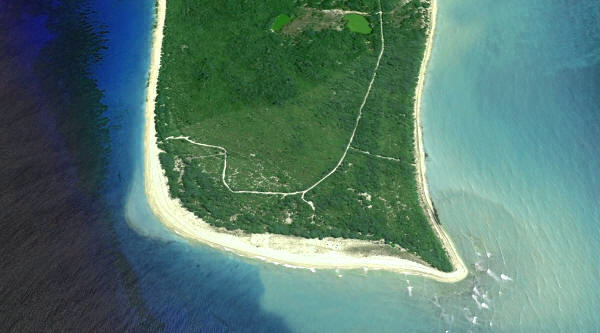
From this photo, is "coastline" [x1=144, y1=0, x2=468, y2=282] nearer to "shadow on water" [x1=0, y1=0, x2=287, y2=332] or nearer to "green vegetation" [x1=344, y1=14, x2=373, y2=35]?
"shadow on water" [x1=0, y1=0, x2=287, y2=332]

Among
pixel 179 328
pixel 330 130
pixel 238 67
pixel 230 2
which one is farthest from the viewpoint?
pixel 230 2

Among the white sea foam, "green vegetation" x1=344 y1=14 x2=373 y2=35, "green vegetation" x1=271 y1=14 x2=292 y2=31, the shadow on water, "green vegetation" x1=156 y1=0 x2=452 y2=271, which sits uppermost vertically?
"green vegetation" x1=344 y1=14 x2=373 y2=35

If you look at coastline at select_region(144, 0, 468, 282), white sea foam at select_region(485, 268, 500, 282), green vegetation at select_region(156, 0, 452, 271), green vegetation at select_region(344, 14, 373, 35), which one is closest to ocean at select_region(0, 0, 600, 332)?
white sea foam at select_region(485, 268, 500, 282)

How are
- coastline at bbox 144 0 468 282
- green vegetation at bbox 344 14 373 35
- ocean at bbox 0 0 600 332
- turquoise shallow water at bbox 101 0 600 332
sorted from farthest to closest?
green vegetation at bbox 344 14 373 35, coastline at bbox 144 0 468 282, turquoise shallow water at bbox 101 0 600 332, ocean at bbox 0 0 600 332

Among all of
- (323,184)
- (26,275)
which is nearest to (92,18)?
Answer: (26,275)

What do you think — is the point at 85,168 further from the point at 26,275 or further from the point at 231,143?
the point at 231,143

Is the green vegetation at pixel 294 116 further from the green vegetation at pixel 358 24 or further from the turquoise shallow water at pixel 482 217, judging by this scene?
the turquoise shallow water at pixel 482 217

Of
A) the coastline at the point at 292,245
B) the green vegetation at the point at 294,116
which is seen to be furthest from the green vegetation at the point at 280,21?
the coastline at the point at 292,245

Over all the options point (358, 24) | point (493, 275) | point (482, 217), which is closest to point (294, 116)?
point (358, 24)
